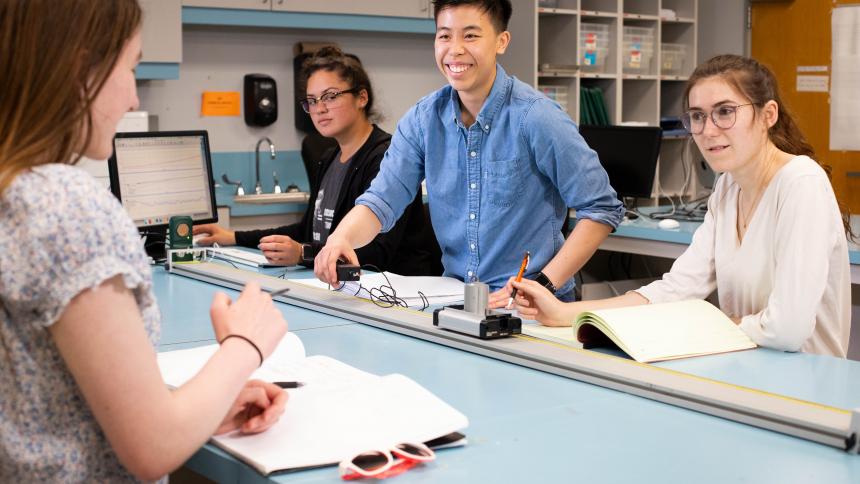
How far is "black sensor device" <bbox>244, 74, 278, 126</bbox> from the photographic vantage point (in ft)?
16.5

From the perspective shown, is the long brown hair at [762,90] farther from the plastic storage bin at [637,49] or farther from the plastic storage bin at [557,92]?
the plastic storage bin at [637,49]

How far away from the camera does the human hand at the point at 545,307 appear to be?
1.97 meters

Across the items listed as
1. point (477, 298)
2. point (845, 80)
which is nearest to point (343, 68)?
point (477, 298)

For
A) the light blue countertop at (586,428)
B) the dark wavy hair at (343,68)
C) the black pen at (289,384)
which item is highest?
the dark wavy hair at (343,68)

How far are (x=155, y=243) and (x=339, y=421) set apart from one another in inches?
72.3

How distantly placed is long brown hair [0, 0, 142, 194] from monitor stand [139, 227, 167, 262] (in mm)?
2017

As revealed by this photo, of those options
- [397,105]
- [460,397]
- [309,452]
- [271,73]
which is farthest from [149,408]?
[397,105]

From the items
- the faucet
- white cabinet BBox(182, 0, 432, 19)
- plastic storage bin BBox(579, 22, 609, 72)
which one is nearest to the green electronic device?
white cabinet BBox(182, 0, 432, 19)

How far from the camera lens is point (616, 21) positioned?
5.77 meters

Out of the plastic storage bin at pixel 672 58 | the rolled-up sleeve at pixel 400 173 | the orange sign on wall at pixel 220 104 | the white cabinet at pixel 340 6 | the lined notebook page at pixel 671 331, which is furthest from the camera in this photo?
the plastic storage bin at pixel 672 58

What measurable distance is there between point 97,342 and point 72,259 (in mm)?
84

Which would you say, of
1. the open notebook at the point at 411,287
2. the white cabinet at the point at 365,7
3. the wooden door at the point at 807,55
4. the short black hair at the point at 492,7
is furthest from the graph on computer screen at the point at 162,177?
the wooden door at the point at 807,55

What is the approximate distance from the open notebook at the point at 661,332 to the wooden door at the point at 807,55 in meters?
4.04

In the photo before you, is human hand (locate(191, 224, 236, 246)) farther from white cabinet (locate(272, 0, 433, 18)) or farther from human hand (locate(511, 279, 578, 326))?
white cabinet (locate(272, 0, 433, 18))
